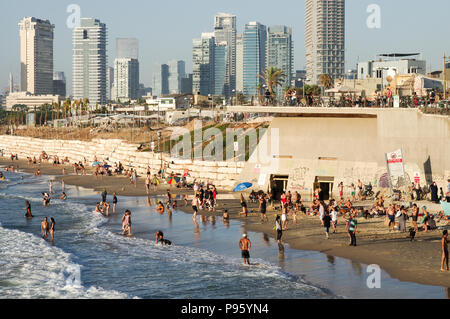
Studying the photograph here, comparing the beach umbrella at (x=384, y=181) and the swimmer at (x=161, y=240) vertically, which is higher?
the beach umbrella at (x=384, y=181)

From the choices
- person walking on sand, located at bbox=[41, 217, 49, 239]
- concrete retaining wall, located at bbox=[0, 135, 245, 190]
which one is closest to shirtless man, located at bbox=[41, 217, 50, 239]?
person walking on sand, located at bbox=[41, 217, 49, 239]

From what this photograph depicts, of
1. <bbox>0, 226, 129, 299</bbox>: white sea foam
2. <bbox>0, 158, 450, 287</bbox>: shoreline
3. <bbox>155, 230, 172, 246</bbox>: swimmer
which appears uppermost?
<bbox>0, 158, 450, 287</bbox>: shoreline

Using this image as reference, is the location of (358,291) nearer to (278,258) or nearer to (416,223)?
(278,258)

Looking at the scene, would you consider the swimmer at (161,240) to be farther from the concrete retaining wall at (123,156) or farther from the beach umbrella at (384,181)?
the concrete retaining wall at (123,156)

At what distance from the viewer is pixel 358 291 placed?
17156mm

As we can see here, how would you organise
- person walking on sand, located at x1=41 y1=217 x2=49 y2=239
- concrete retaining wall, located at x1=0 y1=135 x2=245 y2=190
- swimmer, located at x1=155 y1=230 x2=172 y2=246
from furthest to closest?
concrete retaining wall, located at x1=0 y1=135 x2=245 y2=190
person walking on sand, located at x1=41 y1=217 x2=49 y2=239
swimmer, located at x1=155 y1=230 x2=172 y2=246

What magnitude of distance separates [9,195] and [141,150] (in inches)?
605

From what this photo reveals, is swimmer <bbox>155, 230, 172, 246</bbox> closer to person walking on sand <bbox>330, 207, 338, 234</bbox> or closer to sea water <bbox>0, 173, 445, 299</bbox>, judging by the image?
sea water <bbox>0, 173, 445, 299</bbox>

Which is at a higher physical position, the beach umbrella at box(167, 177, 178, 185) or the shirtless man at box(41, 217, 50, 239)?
the beach umbrella at box(167, 177, 178, 185)

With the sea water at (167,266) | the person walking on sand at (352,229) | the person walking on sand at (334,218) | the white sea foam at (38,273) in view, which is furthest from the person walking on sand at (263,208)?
the white sea foam at (38,273)

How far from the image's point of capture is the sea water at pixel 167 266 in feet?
59.3

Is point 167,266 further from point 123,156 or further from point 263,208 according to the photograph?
point 123,156

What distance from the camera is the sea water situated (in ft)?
59.3
